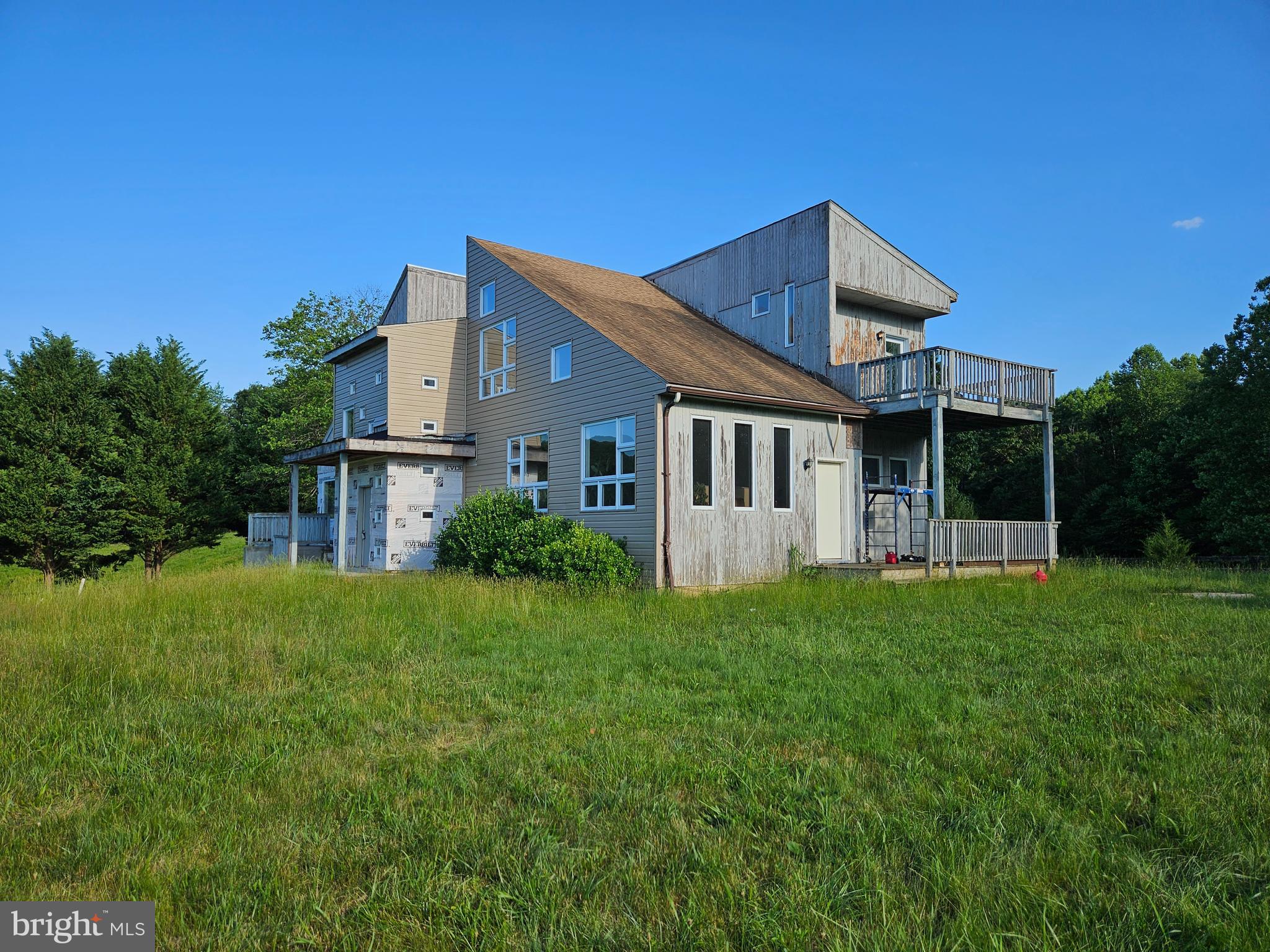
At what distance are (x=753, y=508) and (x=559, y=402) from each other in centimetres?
467

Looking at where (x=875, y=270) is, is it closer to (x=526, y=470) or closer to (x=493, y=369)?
(x=493, y=369)

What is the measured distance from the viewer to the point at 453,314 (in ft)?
86.0

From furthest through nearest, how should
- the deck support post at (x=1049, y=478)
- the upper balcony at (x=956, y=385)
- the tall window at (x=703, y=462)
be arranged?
the deck support post at (x=1049, y=478) < the upper balcony at (x=956, y=385) < the tall window at (x=703, y=462)

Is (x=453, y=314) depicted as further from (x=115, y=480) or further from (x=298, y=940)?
(x=298, y=940)

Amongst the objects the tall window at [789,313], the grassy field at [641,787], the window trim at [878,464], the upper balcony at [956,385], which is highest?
the tall window at [789,313]

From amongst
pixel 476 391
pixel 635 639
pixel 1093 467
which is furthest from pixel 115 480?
pixel 1093 467

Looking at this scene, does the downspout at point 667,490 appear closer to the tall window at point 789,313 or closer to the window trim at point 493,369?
the window trim at point 493,369

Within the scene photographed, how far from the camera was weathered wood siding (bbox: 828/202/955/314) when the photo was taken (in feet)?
61.4

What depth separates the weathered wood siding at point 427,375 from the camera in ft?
64.8

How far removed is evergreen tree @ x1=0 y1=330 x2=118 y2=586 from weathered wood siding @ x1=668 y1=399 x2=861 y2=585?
2009 centimetres

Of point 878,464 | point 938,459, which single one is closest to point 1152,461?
point 878,464

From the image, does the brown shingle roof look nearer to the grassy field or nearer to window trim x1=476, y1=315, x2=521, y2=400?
window trim x1=476, y1=315, x2=521, y2=400

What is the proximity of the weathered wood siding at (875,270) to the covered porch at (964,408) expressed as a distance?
103 inches

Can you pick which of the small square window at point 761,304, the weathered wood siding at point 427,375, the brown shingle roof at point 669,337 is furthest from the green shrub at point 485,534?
the small square window at point 761,304
